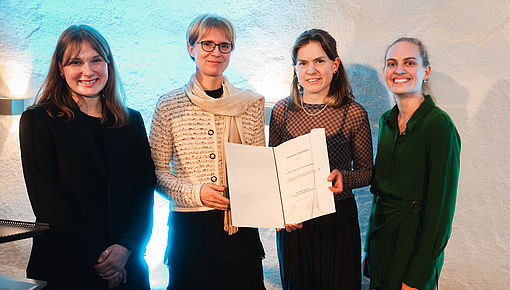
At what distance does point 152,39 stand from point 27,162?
183cm

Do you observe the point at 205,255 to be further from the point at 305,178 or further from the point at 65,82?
the point at 65,82

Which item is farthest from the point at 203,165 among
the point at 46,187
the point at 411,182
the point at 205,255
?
the point at 411,182

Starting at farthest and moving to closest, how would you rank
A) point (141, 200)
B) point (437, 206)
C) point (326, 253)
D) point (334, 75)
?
point (334, 75) < point (326, 253) < point (141, 200) < point (437, 206)

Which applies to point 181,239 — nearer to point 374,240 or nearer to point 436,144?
point 374,240

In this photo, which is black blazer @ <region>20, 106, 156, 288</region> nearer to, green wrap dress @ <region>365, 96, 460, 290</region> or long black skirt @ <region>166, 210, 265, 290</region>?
long black skirt @ <region>166, 210, 265, 290</region>

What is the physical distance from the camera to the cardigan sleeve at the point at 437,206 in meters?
1.60

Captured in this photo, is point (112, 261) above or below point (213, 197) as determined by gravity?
below

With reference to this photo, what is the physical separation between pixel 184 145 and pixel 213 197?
11.4 inches

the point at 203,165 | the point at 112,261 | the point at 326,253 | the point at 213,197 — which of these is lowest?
the point at 326,253

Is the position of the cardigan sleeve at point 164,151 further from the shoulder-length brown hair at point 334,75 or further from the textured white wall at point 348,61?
the textured white wall at point 348,61

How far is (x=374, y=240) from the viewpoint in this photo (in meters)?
1.84

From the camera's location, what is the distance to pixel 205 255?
5.74 ft

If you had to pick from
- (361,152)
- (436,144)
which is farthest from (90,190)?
(436,144)

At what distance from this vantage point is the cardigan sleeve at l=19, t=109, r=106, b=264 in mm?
1481
